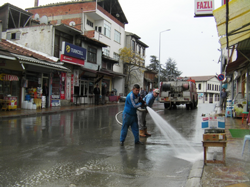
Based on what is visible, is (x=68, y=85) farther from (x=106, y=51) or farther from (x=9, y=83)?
(x=106, y=51)

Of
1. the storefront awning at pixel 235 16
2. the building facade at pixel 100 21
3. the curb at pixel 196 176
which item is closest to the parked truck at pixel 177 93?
the building facade at pixel 100 21

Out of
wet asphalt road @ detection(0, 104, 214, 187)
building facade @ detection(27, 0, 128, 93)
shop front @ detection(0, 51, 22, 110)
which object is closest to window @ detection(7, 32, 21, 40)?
building facade @ detection(27, 0, 128, 93)

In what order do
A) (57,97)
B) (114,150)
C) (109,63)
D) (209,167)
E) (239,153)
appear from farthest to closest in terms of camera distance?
1. (109,63)
2. (57,97)
3. (114,150)
4. (239,153)
5. (209,167)

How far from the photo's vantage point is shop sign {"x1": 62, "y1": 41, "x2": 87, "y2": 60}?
65.2 ft

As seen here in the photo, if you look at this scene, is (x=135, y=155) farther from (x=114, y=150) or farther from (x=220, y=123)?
(x=220, y=123)

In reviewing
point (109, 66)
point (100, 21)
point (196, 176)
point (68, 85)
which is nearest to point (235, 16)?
point (196, 176)

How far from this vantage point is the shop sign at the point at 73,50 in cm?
1986

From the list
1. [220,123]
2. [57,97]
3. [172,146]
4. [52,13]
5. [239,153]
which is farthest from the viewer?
[52,13]

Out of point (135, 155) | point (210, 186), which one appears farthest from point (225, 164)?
point (135, 155)

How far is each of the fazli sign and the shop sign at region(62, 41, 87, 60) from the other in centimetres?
1334

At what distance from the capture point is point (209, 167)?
14.0 ft

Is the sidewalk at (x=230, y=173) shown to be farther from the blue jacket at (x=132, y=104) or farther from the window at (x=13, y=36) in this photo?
the window at (x=13, y=36)

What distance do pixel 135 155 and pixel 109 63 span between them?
26219 millimetres

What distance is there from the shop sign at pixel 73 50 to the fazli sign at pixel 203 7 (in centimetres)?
1334
